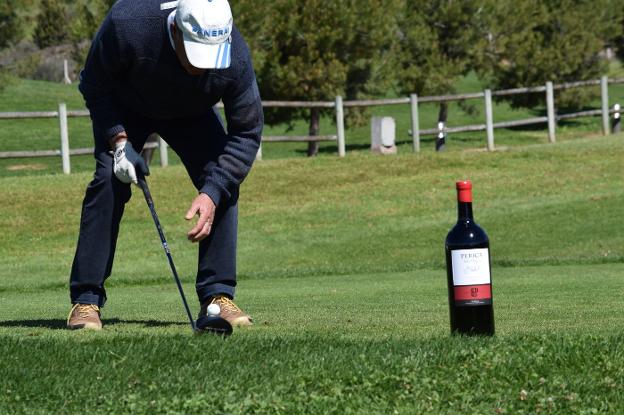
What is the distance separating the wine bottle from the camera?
19.1 ft

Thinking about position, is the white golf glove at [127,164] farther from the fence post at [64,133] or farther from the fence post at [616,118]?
the fence post at [616,118]

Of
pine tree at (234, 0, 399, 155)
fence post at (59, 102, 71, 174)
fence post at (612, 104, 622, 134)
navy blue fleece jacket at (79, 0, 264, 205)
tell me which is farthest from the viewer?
fence post at (612, 104, 622, 134)

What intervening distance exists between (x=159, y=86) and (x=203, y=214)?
0.80m

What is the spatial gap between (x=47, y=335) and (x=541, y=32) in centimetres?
4624

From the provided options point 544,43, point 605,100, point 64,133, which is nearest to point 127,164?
point 64,133

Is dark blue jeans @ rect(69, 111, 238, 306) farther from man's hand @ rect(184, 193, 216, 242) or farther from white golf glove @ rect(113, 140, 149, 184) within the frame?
man's hand @ rect(184, 193, 216, 242)

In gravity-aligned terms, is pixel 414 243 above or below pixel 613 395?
below

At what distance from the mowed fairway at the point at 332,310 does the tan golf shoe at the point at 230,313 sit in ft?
0.47

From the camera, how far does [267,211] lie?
23.8 meters

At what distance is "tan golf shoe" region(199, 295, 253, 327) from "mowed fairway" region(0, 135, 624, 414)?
5.7 inches

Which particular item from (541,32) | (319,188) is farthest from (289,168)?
(541,32)

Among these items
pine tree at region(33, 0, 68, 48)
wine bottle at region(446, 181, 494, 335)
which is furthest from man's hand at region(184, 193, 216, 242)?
pine tree at region(33, 0, 68, 48)

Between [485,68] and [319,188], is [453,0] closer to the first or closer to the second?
[485,68]

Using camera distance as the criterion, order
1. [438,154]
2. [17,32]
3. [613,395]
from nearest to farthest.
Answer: [613,395], [438,154], [17,32]
